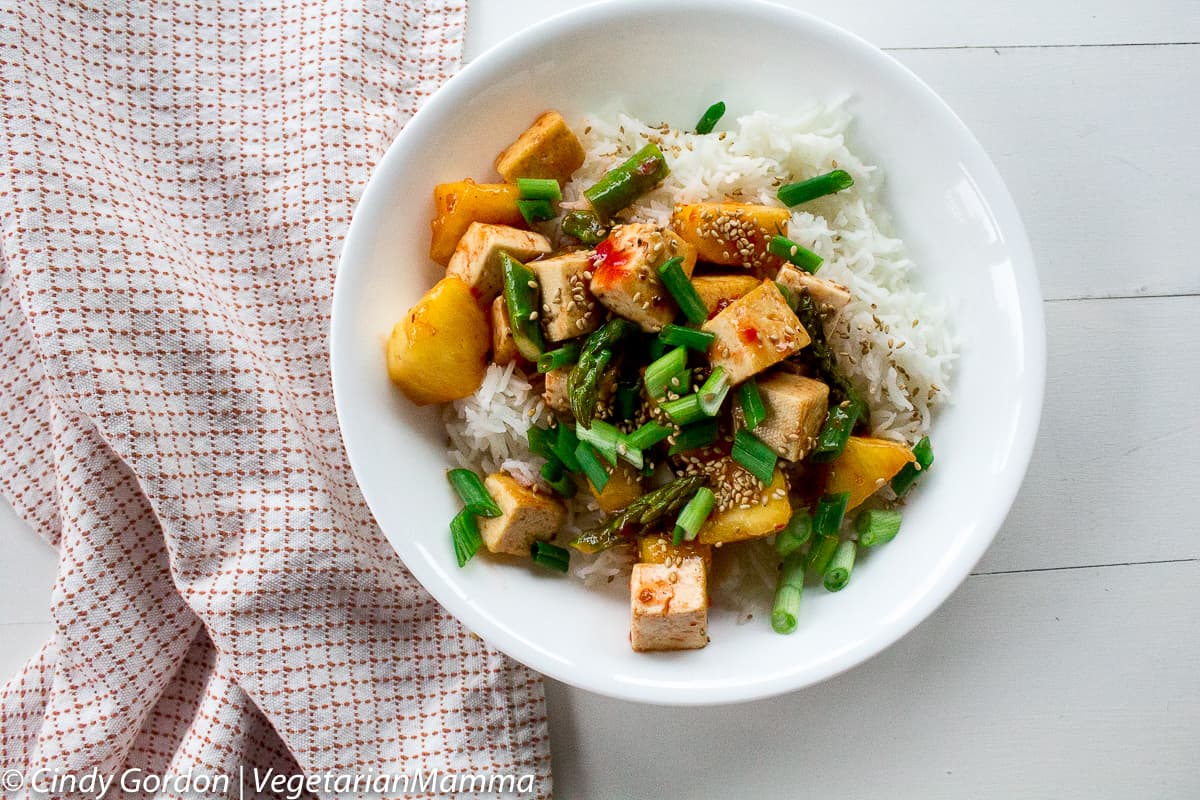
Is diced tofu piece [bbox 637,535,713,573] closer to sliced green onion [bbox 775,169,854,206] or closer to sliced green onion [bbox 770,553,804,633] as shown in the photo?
sliced green onion [bbox 770,553,804,633]

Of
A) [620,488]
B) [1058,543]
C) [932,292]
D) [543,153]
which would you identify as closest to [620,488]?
[620,488]

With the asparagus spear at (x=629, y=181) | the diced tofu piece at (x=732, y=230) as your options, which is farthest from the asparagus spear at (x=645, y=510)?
the asparagus spear at (x=629, y=181)

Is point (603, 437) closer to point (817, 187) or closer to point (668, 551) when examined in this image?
point (668, 551)

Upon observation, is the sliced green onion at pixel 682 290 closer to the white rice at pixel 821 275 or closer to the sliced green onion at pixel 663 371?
the sliced green onion at pixel 663 371

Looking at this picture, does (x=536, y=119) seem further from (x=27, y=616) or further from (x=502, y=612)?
(x=27, y=616)

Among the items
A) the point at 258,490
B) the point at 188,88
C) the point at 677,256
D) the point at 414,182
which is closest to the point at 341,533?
the point at 258,490

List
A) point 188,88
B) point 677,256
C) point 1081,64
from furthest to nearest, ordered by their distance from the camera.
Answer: point 1081,64, point 188,88, point 677,256
